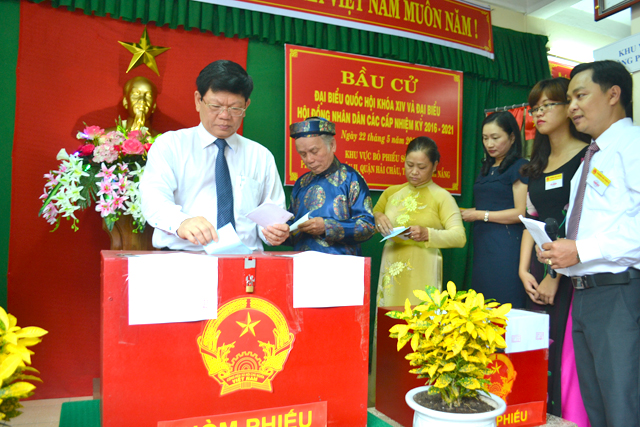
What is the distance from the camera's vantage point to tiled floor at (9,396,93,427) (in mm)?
2045

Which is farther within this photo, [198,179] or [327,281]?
[198,179]

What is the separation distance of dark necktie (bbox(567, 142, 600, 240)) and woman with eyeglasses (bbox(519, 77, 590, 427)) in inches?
5.4

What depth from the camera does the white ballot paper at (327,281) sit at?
0.89m

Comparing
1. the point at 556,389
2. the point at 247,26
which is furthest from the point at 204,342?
the point at 247,26

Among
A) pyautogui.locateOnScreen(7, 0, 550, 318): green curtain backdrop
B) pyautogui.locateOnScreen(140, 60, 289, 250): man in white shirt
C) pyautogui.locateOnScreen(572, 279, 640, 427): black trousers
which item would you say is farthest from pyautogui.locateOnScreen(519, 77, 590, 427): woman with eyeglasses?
pyautogui.locateOnScreen(7, 0, 550, 318): green curtain backdrop

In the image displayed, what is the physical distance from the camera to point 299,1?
3.01 meters

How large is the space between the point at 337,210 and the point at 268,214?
59 cm

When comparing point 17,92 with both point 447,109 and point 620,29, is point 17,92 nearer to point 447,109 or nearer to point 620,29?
point 447,109

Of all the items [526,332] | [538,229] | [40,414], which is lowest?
[40,414]

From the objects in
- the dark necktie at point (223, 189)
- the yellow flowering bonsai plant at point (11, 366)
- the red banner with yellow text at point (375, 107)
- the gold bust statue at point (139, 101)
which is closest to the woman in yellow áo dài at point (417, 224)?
the red banner with yellow text at point (375, 107)

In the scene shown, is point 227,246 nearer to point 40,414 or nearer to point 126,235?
point 126,235

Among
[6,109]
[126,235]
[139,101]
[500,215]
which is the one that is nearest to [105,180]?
[126,235]

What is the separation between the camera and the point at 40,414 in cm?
219

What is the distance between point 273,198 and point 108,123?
4.76ft
